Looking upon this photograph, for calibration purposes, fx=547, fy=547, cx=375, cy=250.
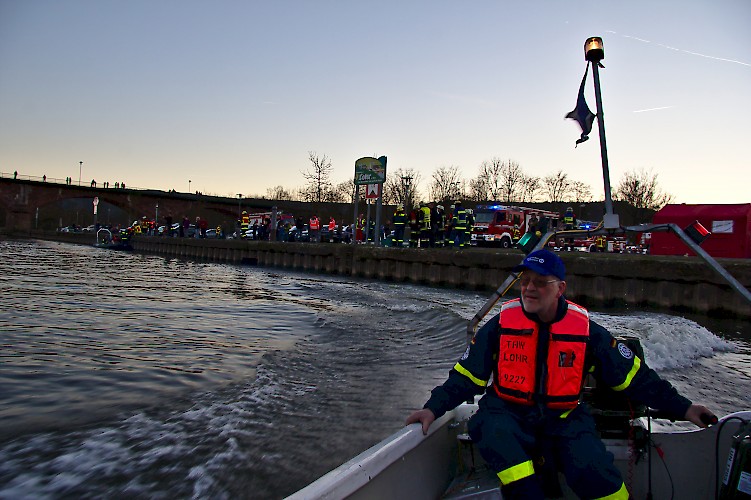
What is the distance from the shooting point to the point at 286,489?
354cm

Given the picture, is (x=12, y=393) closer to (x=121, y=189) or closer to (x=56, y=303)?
(x=56, y=303)

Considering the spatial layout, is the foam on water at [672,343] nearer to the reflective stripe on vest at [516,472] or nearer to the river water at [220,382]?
the river water at [220,382]

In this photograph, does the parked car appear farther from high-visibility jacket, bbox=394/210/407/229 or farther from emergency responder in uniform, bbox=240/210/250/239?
high-visibility jacket, bbox=394/210/407/229

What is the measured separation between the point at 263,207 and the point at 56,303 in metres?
77.0

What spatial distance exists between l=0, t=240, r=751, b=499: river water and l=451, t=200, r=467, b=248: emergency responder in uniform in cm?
826

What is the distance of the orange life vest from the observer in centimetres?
254

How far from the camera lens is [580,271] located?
14.1 m

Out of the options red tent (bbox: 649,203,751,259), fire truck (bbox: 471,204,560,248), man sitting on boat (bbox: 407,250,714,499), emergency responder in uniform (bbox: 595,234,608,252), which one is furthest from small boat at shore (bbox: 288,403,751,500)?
emergency responder in uniform (bbox: 595,234,608,252)

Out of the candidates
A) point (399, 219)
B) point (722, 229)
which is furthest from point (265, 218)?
point (722, 229)

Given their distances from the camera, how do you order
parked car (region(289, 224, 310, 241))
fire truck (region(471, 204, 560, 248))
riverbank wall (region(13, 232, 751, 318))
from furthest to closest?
parked car (region(289, 224, 310, 241))
fire truck (region(471, 204, 560, 248))
riverbank wall (region(13, 232, 751, 318))

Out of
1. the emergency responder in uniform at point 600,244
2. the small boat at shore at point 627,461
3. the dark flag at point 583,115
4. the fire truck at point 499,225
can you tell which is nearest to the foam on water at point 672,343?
the dark flag at point 583,115

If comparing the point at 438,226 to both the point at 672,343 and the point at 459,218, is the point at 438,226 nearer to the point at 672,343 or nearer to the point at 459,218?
the point at 459,218

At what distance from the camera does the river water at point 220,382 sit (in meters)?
3.75

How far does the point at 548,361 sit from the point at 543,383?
0.10 metres
